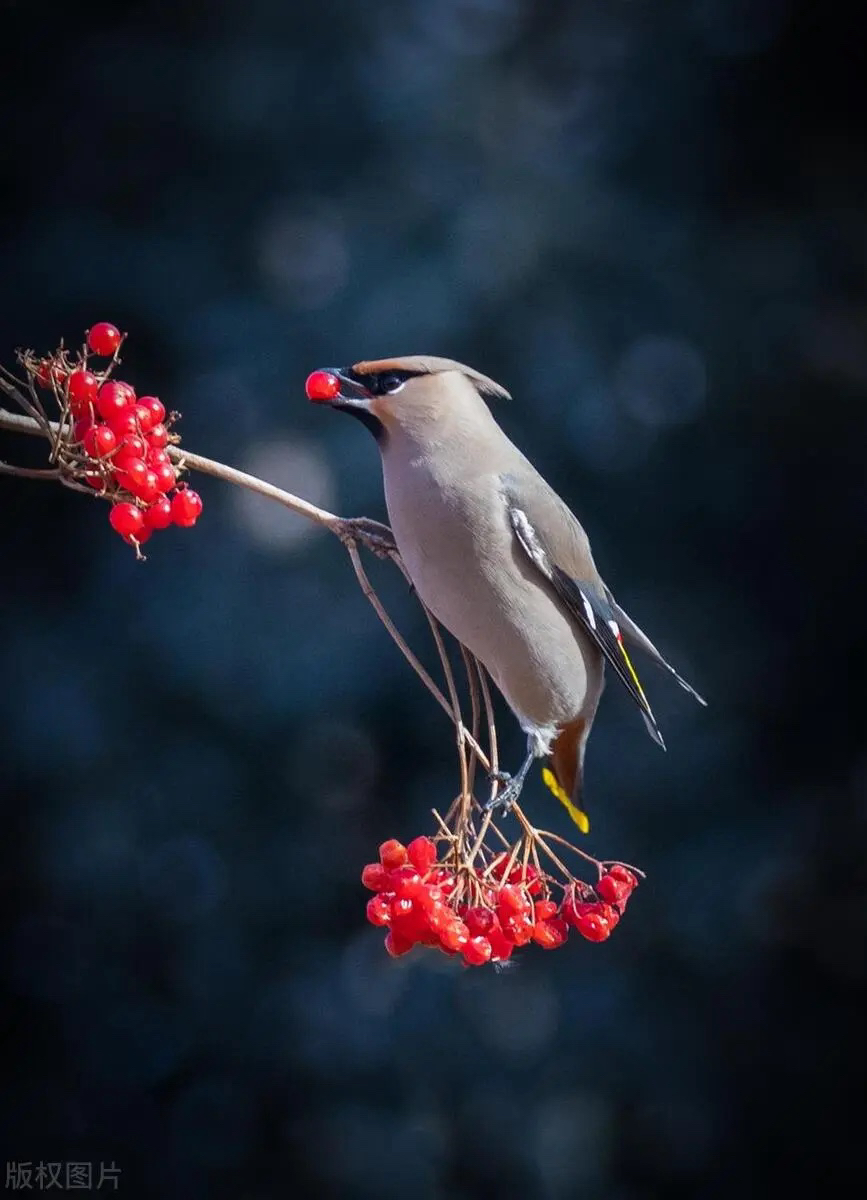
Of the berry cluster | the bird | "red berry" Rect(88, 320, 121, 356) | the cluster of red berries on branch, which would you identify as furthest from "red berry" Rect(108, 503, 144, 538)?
the berry cluster

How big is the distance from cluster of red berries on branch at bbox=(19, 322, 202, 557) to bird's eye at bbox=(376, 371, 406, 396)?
0.93 feet

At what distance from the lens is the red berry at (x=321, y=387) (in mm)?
1264

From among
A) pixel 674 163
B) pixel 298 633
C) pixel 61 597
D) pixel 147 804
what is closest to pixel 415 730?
pixel 298 633

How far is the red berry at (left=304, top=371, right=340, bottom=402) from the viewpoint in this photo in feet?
4.15

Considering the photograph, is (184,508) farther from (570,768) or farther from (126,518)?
(570,768)

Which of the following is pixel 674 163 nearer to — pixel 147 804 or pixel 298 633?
pixel 298 633

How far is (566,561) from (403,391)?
0.27m

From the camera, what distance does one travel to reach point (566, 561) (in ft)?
4.68

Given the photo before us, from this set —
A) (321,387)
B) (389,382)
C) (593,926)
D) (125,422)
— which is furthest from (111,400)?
(593,926)

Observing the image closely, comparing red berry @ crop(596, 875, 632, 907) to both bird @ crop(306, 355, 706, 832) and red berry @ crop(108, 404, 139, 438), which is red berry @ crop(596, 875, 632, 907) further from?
red berry @ crop(108, 404, 139, 438)

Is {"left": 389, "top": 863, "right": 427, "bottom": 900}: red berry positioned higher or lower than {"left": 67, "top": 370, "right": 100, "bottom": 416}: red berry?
lower

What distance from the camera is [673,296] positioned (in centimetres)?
177

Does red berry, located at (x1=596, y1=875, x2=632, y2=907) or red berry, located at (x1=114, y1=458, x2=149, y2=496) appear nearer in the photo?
red berry, located at (x1=114, y1=458, x2=149, y2=496)

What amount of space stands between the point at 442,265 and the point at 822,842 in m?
0.97
